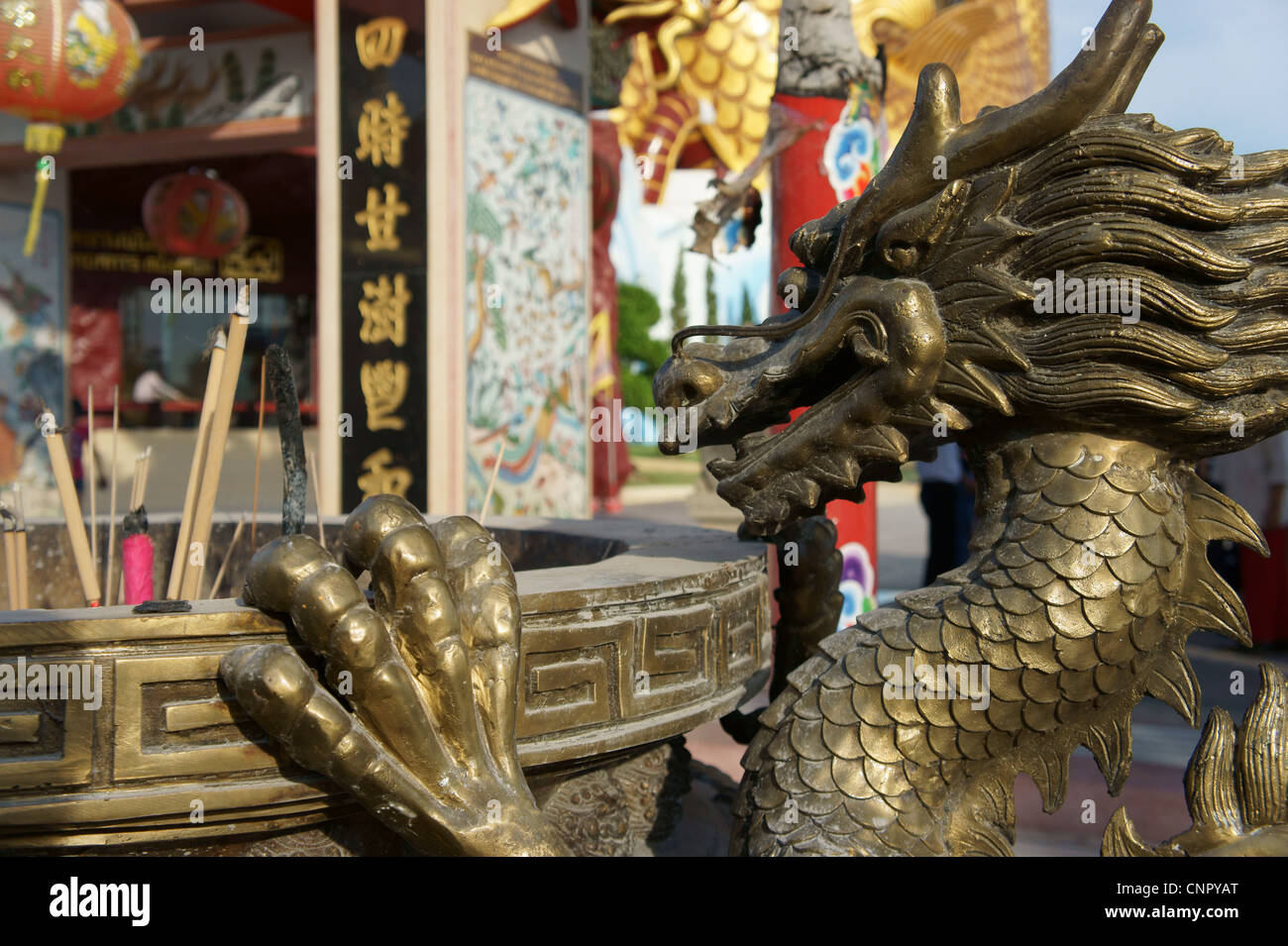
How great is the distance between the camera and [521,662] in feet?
3.80

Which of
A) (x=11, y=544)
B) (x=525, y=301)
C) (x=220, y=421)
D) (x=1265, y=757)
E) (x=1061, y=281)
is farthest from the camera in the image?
(x=525, y=301)

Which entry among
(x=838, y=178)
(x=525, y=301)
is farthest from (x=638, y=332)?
(x=838, y=178)

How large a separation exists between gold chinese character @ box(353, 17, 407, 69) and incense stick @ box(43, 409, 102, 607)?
14.0 ft

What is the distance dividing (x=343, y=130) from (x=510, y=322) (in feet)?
4.03

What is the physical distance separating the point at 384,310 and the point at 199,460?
13.0 ft

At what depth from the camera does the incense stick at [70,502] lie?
1420 mm

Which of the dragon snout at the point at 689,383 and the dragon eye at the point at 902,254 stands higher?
the dragon eye at the point at 902,254

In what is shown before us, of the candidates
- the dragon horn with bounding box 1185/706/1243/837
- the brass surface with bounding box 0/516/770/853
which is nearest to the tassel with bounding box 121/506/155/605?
the brass surface with bounding box 0/516/770/853

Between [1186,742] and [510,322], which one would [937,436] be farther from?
[510,322]

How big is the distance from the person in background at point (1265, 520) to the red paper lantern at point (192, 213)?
6853 millimetres

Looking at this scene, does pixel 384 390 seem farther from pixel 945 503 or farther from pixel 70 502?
pixel 70 502

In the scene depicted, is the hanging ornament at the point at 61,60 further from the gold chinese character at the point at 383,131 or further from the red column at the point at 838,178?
the red column at the point at 838,178

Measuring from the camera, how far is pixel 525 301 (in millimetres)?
5789

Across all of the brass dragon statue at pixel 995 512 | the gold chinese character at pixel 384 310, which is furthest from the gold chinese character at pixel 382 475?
the brass dragon statue at pixel 995 512
